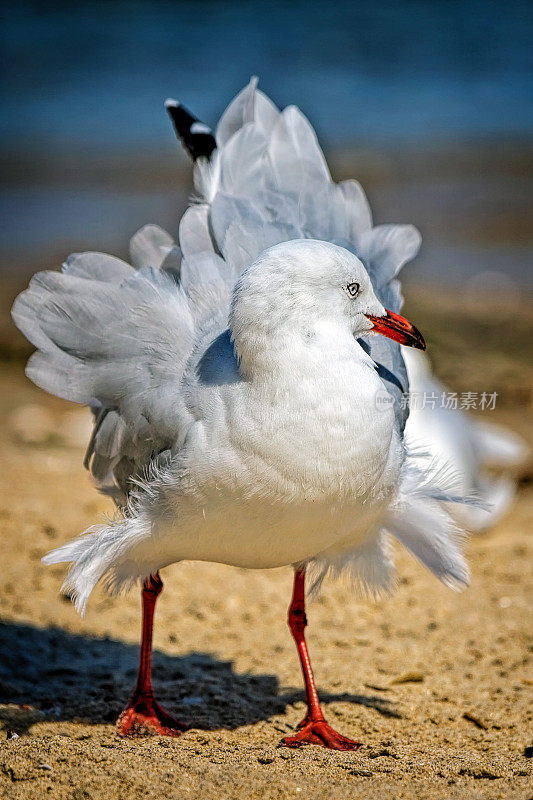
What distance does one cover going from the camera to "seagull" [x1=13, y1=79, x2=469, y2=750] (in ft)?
11.4

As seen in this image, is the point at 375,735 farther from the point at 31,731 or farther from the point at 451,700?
the point at 31,731

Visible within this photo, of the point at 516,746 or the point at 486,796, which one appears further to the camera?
the point at 516,746

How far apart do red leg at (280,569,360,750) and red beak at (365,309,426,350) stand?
1.16m

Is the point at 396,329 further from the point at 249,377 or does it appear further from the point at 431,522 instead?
the point at 431,522

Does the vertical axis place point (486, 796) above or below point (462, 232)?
below

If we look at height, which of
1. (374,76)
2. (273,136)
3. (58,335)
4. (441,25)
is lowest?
(58,335)

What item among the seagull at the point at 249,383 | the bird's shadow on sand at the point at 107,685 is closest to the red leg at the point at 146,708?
the seagull at the point at 249,383

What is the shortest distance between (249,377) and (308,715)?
159 centimetres

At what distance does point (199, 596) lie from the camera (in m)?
5.91

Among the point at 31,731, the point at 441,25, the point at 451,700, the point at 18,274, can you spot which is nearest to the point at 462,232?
the point at 18,274

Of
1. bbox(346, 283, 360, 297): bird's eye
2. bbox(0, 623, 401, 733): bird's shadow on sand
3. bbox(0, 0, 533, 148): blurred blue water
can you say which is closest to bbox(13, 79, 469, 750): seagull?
bbox(346, 283, 360, 297): bird's eye

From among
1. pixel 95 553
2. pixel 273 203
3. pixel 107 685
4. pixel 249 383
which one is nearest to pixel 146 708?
pixel 107 685

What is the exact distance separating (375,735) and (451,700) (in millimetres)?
524

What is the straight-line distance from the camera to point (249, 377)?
353 centimetres
